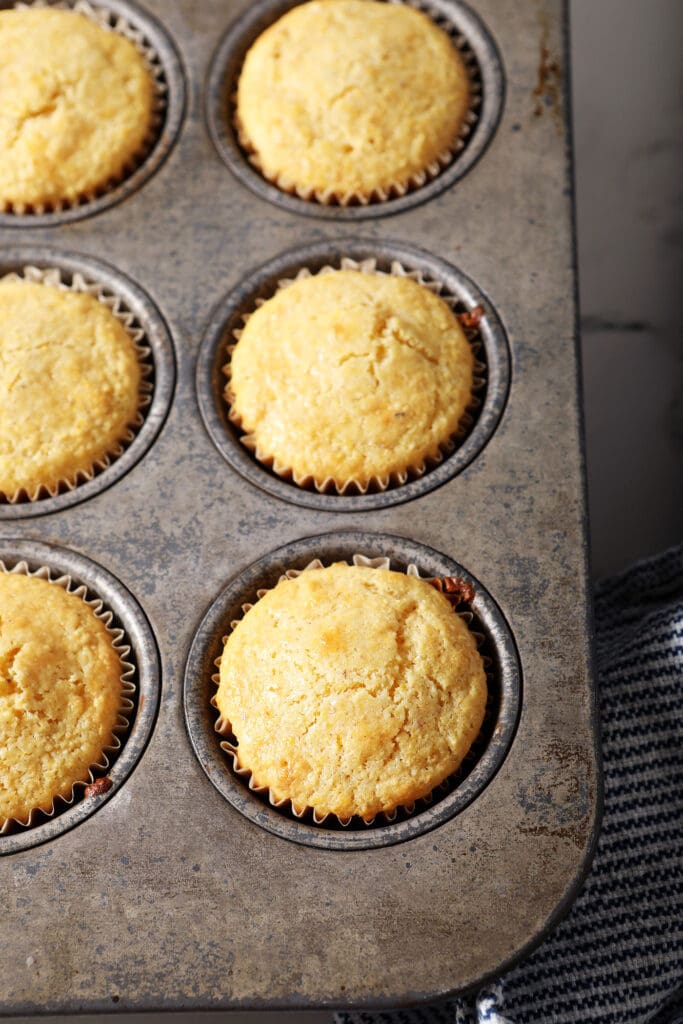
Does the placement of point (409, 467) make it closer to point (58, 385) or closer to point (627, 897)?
point (58, 385)

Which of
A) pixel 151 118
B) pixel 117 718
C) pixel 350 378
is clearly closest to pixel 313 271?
pixel 350 378

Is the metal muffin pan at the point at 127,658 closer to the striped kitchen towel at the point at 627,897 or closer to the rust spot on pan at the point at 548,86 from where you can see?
the striped kitchen towel at the point at 627,897

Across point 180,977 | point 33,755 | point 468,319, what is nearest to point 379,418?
point 468,319

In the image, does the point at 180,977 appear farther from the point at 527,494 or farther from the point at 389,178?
the point at 389,178

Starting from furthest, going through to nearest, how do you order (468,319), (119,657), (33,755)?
(468,319)
(119,657)
(33,755)

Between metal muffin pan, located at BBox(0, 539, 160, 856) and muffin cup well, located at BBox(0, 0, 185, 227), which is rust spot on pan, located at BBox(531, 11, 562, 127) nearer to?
muffin cup well, located at BBox(0, 0, 185, 227)
